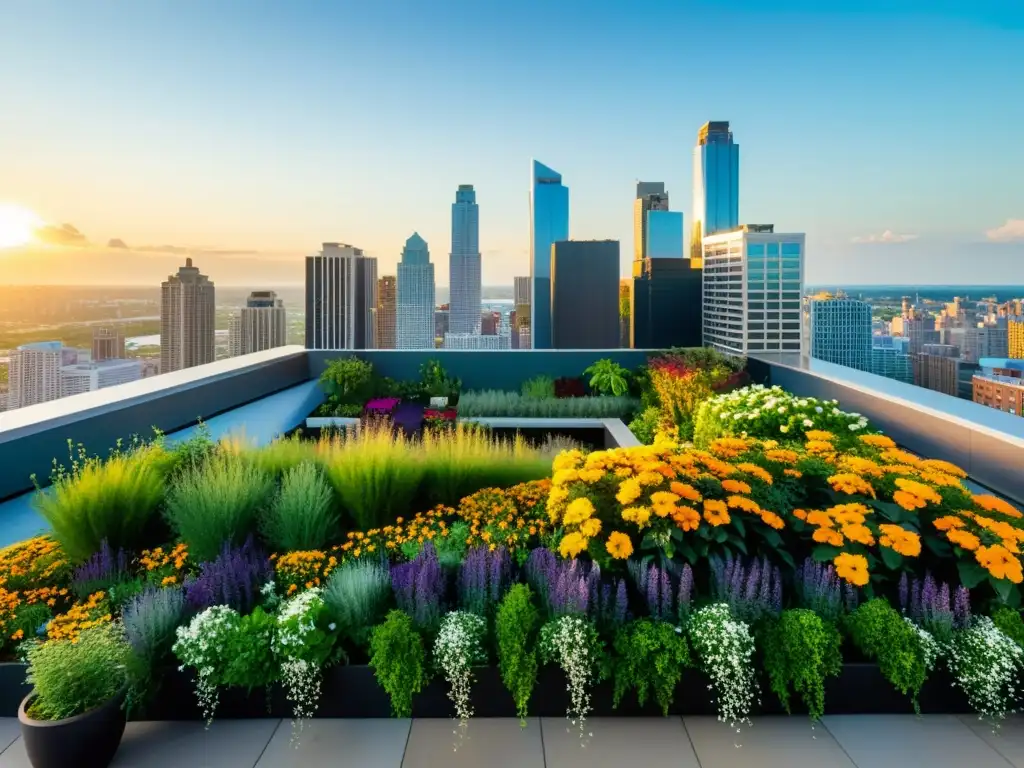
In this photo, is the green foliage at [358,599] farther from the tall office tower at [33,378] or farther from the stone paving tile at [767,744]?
the tall office tower at [33,378]

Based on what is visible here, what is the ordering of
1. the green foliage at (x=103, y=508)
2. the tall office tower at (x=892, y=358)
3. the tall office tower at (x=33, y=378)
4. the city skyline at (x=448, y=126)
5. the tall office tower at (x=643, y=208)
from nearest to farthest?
the green foliage at (x=103, y=508), the tall office tower at (x=33, y=378), the tall office tower at (x=892, y=358), the city skyline at (x=448, y=126), the tall office tower at (x=643, y=208)

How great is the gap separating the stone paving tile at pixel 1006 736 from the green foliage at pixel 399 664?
1.73 meters

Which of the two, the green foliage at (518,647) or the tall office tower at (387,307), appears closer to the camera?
the green foliage at (518,647)

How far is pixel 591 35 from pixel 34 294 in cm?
893

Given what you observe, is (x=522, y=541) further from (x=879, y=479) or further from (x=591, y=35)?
(x=591, y=35)

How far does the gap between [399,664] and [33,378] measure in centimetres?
506

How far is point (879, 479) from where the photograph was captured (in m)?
3.02

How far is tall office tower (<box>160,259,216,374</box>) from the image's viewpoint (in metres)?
8.27

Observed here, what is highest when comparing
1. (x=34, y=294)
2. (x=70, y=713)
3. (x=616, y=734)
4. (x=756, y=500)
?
(x=34, y=294)

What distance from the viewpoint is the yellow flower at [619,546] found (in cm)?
246

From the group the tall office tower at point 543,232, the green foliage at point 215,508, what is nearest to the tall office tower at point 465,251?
the tall office tower at point 543,232

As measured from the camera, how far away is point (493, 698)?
225 cm

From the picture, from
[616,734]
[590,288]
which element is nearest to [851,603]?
[616,734]

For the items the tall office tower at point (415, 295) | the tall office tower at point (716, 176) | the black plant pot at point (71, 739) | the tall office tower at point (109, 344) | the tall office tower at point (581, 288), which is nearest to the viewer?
the black plant pot at point (71, 739)
